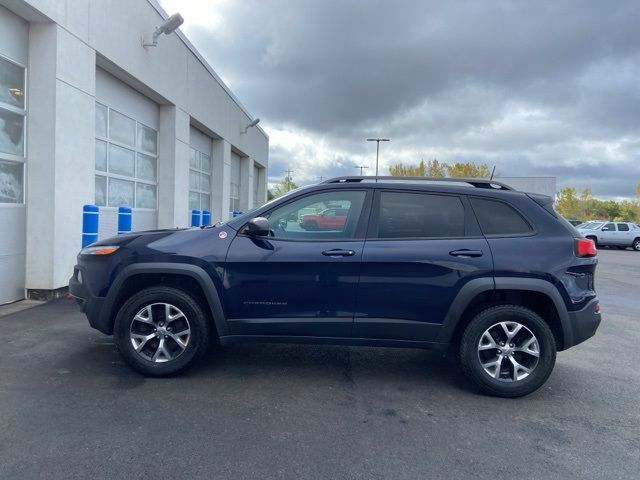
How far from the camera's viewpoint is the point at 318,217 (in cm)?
437

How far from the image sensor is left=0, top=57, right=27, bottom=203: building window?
6.80 meters

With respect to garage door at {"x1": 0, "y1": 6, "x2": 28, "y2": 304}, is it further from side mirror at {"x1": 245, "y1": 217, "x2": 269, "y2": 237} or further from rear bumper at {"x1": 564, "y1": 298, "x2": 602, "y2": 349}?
rear bumper at {"x1": 564, "y1": 298, "x2": 602, "y2": 349}

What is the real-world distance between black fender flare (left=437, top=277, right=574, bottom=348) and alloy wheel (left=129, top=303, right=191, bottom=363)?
230cm

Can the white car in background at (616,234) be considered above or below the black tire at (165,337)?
above

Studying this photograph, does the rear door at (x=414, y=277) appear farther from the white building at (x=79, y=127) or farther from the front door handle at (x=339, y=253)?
the white building at (x=79, y=127)

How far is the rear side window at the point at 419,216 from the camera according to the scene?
4.18 m

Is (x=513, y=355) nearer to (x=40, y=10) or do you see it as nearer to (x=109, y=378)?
(x=109, y=378)

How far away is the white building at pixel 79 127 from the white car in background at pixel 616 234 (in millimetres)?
24195

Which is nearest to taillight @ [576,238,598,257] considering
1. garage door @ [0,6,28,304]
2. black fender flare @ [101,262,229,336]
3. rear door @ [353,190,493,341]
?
rear door @ [353,190,493,341]

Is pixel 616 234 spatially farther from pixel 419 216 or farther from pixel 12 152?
pixel 12 152

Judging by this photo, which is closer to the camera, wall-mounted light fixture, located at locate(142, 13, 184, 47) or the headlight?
the headlight

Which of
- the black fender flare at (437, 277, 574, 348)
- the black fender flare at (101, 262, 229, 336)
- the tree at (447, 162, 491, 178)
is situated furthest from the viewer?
the tree at (447, 162, 491, 178)

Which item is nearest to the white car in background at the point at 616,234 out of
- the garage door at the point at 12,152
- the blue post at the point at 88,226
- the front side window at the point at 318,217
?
the blue post at the point at 88,226

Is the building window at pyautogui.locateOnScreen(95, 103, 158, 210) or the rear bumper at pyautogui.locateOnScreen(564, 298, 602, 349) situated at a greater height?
the building window at pyautogui.locateOnScreen(95, 103, 158, 210)
